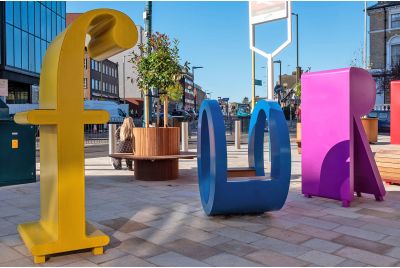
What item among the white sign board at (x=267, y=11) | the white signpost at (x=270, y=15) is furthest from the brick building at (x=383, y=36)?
the white sign board at (x=267, y=11)

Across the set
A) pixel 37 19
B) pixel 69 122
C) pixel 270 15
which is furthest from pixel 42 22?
pixel 69 122

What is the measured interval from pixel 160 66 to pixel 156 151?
6.54 ft

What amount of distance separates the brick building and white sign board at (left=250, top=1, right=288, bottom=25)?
112ft

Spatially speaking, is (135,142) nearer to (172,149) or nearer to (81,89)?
(172,149)

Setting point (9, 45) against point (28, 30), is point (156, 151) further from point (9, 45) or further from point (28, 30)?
point (28, 30)

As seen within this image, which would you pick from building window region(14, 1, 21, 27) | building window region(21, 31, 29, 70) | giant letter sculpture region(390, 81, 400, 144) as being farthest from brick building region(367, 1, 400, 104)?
giant letter sculpture region(390, 81, 400, 144)

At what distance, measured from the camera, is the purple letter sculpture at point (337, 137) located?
6699 millimetres

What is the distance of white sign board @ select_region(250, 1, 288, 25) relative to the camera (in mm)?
11344

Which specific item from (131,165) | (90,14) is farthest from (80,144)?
(131,165)

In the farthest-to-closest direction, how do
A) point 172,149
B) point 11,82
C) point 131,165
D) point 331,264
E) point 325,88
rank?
point 11,82 → point 131,165 → point 172,149 → point 325,88 → point 331,264

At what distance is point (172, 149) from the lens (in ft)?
30.2

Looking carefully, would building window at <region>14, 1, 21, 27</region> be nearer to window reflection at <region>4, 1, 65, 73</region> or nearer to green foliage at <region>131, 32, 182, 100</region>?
window reflection at <region>4, 1, 65, 73</region>

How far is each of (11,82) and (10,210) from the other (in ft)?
95.6

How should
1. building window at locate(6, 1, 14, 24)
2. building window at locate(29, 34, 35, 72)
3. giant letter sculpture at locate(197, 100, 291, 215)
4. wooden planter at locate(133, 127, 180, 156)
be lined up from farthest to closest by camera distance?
1. building window at locate(29, 34, 35, 72)
2. building window at locate(6, 1, 14, 24)
3. wooden planter at locate(133, 127, 180, 156)
4. giant letter sculpture at locate(197, 100, 291, 215)
